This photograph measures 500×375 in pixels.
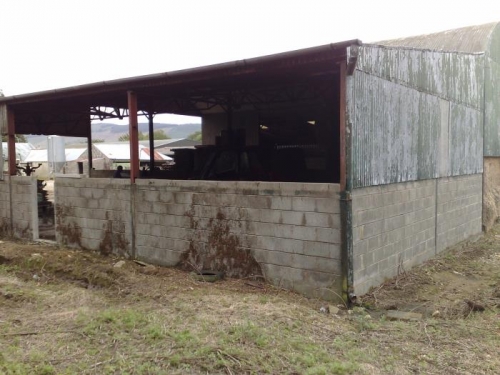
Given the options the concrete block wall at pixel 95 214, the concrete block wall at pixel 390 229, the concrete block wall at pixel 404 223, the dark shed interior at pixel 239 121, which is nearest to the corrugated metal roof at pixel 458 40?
the dark shed interior at pixel 239 121

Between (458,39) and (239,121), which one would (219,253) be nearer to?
(239,121)

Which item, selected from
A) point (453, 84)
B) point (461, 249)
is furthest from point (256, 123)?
point (461, 249)

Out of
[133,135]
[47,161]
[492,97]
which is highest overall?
[492,97]

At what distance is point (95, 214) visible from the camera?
9.45 metres

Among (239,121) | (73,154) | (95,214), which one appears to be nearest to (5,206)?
(95,214)

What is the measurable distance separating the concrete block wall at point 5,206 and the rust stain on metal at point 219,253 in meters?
6.13

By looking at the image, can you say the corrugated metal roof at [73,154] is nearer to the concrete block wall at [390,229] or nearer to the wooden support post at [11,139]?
the wooden support post at [11,139]

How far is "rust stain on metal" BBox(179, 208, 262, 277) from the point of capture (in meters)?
7.25

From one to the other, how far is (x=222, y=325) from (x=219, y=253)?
8.06 feet

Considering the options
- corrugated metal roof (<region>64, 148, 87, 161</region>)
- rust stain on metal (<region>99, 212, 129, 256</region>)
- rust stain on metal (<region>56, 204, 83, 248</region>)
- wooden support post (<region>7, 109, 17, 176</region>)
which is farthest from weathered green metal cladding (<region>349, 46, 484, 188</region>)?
corrugated metal roof (<region>64, 148, 87, 161</region>)

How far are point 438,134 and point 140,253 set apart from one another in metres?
6.64

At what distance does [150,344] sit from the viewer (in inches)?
183

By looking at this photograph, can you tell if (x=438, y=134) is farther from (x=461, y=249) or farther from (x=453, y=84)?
(x=461, y=249)

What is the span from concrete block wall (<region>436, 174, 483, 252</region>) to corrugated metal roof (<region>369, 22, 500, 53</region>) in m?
3.80
